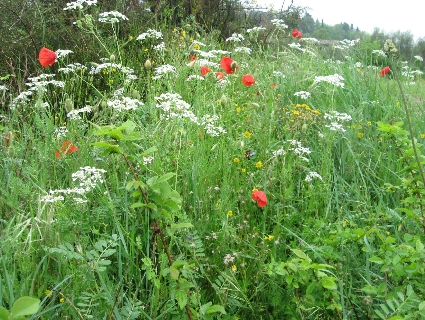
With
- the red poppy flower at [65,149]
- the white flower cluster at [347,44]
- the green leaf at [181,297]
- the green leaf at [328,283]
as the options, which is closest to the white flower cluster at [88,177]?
the red poppy flower at [65,149]

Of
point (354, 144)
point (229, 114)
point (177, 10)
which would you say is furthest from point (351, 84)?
point (177, 10)

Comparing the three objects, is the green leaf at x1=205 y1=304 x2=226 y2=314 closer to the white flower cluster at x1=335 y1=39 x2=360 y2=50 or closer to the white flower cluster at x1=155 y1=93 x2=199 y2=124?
the white flower cluster at x1=155 y1=93 x2=199 y2=124

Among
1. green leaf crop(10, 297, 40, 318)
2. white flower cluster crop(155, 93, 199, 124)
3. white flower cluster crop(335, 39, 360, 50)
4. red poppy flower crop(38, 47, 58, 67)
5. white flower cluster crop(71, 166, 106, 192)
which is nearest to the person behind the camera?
green leaf crop(10, 297, 40, 318)

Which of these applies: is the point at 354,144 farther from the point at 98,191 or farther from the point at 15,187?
the point at 15,187

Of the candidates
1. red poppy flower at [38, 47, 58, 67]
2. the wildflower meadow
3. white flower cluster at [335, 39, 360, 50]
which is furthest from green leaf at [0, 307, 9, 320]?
white flower cluster at [335, 39, 360, 50]

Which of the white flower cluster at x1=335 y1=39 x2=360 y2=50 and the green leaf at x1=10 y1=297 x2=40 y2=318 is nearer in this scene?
the green leaf at x1=10 y1=297 x2=40 y2=318

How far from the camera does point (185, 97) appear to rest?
3.36 metres

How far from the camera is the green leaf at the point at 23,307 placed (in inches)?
26.7

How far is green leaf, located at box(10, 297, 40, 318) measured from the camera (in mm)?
679

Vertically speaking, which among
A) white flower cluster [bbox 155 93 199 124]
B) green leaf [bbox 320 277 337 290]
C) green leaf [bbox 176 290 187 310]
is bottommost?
green leaf [bbox 176 290 187 310]

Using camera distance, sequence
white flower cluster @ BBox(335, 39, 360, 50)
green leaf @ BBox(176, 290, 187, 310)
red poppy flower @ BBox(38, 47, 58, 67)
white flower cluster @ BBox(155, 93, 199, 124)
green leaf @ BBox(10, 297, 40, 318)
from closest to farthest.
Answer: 1. green leaf @ BBox(10, 297, 40, 318)
2. green leaf @ BBox(176, 290, 187, 310)
3. white flower cluster @ BBox(155, 93, 199, 124)
4. red poppy flower @ BBox(38, 47, 58, 67)
5. white flower cluster @ BBox(335, 39, 360, 50)

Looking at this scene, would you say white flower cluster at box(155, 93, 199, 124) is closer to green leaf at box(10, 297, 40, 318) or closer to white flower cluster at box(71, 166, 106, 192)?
white flower cluster at box(71, 166, 106, 192)

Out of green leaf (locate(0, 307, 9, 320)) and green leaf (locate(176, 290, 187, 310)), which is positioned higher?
green leaf (locate(0, 307, 9, 320))

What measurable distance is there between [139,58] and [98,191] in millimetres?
2459
